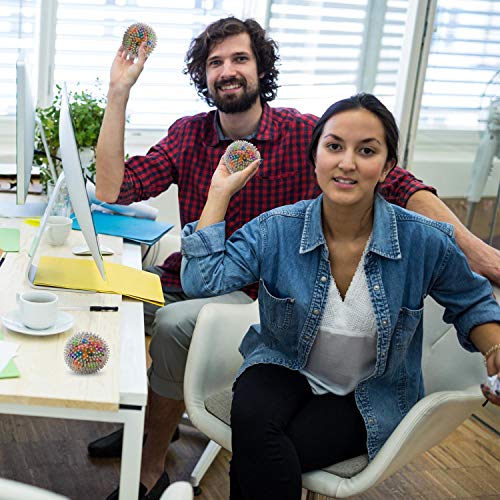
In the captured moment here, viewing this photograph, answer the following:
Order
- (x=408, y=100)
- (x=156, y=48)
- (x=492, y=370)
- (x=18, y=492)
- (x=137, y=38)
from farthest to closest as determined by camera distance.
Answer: (x=156, y=48) → (x=408, y=100) → (x=137, y=38) → (x=492, y=370) → (x=18, y=492)

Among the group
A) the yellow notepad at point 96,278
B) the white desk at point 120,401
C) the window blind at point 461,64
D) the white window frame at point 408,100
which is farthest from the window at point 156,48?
the white desk at point 120,401

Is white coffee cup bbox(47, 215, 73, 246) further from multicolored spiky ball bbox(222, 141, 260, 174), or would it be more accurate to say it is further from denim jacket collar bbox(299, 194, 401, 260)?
denim jacket collar bbox(299, 194, 401, 260)

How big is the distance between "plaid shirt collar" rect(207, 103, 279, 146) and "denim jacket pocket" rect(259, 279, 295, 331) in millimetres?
787

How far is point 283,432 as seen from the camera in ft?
6.28

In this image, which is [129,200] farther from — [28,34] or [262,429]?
[28,34]

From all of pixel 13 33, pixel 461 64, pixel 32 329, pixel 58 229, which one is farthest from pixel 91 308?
pixel 13 33

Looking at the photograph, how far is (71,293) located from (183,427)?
3.60 feet

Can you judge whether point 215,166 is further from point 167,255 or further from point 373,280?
point 373,280

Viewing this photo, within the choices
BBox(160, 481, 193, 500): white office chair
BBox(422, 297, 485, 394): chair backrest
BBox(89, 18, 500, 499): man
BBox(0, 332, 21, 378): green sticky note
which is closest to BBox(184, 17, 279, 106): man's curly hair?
BBox(89, 18, 500, 499): man

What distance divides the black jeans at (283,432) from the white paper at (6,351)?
52 cm

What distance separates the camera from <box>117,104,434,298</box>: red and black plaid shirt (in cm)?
269

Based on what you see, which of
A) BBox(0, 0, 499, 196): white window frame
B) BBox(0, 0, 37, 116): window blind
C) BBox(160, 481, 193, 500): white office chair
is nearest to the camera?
BBox(160, 481, 193, 500): white office chair

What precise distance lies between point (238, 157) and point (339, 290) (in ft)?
1.26

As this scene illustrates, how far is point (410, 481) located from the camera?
109 inches
